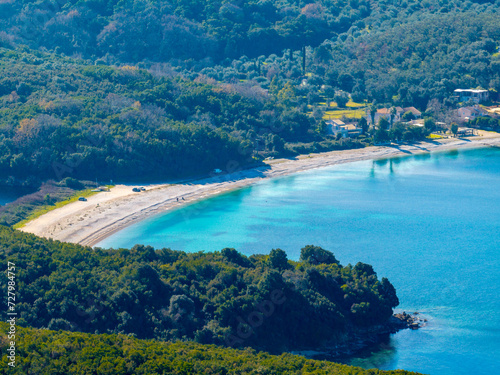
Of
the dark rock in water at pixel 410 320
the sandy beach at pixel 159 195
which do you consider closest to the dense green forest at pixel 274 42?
the sandy beach at pixel 159 195

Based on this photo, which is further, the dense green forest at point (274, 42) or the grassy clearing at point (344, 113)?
the dense green forest at point (274, 42)

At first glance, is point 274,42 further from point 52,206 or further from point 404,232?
point 404,232

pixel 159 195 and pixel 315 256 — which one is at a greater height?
pixel 159 195

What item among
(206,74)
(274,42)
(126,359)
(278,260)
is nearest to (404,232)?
(278,260)

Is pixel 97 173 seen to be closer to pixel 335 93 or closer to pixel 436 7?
pixel 335 93

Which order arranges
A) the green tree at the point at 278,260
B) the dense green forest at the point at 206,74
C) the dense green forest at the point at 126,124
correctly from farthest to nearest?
the dense green forest at the point at 206,74 < the dense green forest at the point at 126,124 < the green tree at the point at 278,260

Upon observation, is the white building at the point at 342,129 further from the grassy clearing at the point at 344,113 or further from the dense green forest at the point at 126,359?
the dense green forest at the point at 126,359

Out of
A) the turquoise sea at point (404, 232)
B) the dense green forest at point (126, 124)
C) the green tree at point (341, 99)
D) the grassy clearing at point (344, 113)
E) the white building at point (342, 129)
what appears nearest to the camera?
the turquoise sea at point (404, 232)
